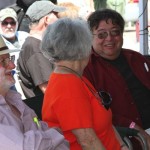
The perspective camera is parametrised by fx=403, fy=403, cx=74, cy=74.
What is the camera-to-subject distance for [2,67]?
77.7 inches

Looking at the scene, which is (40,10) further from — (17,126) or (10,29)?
(17,126)

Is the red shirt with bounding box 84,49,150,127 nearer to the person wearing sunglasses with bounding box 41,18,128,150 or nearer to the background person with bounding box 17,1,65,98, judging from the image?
the person wearing sunglasses with bounding box 41,18,128,150

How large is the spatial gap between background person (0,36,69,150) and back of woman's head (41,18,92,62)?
335 millimetres

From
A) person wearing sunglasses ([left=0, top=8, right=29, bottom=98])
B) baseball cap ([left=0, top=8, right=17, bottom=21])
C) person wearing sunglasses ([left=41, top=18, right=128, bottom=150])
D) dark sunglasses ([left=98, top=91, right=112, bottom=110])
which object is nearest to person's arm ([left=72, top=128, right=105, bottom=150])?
person wearing sunglasses ([left=41, top=18, right=128, bottom=150])

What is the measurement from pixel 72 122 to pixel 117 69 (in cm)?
109

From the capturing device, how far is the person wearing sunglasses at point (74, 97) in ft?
6.89

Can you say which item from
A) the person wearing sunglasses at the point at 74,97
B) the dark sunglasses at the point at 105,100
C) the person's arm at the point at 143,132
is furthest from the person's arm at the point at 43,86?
the person wearing sunglasses at the point at 74,97

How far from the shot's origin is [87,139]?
2.12 m

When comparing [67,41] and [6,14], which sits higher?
[67,41]

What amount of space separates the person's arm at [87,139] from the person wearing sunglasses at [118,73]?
2.57ft

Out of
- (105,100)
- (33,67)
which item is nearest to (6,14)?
(33,67)

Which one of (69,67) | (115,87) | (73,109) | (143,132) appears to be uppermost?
(69,67)

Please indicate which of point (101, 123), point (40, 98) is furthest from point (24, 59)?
point (101, 123)

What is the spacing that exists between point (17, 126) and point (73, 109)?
352mm
